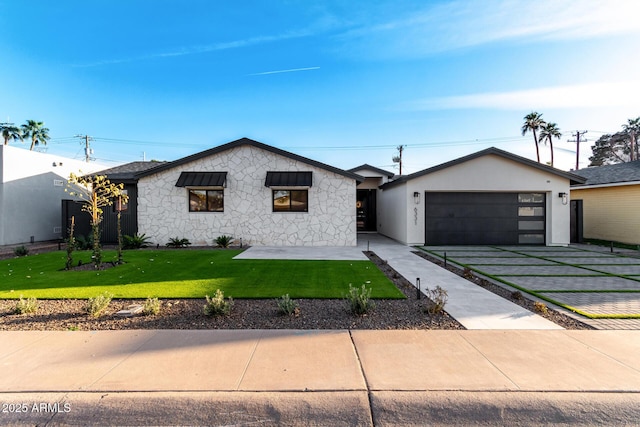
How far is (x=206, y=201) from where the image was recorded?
14.3 meters

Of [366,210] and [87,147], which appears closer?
[366,210]

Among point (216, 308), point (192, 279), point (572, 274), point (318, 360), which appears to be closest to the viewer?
point (318, 360)

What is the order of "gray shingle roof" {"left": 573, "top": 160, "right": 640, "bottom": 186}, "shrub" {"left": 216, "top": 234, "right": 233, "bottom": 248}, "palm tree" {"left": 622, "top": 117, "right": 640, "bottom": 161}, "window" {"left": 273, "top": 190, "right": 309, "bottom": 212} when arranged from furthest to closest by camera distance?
"palm tree" {"left": 622, "top": 117, "right": 640, "bottom": 161} → "gray shingle roof" {"left": 573, "top": 160, "right": 640, "bottom": 186} → "window" {"left": 273, "top": 190, "right": 309, "bottom": 212} → "shrub" {"left": 216, "top": 234, "right": 233, "bottom": 248}

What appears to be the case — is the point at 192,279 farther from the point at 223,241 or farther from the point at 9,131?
the point at 9,131

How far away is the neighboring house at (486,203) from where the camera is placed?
14.2 metres

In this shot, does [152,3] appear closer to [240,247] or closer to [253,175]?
[253,175]

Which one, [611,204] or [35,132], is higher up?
[35,132]

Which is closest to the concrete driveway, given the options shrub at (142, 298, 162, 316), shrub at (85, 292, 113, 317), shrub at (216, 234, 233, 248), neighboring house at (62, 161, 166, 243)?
shrub at (142, 298, 162, 316)

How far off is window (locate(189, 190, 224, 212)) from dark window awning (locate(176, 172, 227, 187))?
76 centimetres

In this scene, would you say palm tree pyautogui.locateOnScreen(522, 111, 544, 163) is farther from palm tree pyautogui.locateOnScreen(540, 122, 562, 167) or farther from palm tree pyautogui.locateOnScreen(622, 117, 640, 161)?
palm tree pyautogui.locateOnScreen(622, 117, 640, 161)

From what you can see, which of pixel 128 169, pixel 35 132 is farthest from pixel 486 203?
pixel 35 132

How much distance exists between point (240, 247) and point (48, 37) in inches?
502

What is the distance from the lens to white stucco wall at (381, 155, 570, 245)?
46.5 ft

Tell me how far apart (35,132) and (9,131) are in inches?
77.8
